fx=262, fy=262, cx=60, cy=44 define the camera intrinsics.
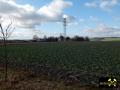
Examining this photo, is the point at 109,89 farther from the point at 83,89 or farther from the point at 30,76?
the point at 30,76

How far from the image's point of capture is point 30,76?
1379 cm

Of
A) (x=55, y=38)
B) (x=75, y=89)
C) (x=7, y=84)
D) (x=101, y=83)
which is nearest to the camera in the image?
(x=101, y=83)

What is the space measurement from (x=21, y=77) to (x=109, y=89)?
5084 millimetres

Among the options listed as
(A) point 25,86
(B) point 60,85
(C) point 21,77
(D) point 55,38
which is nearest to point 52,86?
(B) point 60,85

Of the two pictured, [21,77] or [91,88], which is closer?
[91,88]

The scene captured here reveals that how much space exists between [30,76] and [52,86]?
3.13 m

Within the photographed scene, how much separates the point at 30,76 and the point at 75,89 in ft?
13.0

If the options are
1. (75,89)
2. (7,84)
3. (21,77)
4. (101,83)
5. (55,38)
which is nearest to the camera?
(101,83)

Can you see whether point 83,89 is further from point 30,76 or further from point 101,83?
point 30,76

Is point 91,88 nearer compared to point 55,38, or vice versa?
point 91,88

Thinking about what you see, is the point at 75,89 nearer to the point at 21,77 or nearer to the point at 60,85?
the point at 60,85

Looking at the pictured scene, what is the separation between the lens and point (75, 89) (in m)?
10.5

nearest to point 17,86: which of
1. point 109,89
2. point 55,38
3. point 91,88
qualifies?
point 91,88

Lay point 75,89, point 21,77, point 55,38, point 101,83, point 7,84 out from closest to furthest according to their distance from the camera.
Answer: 1. point 101,83
2. point 75,89
3. point 7,84
4. point 21,77
5. point 55,38
